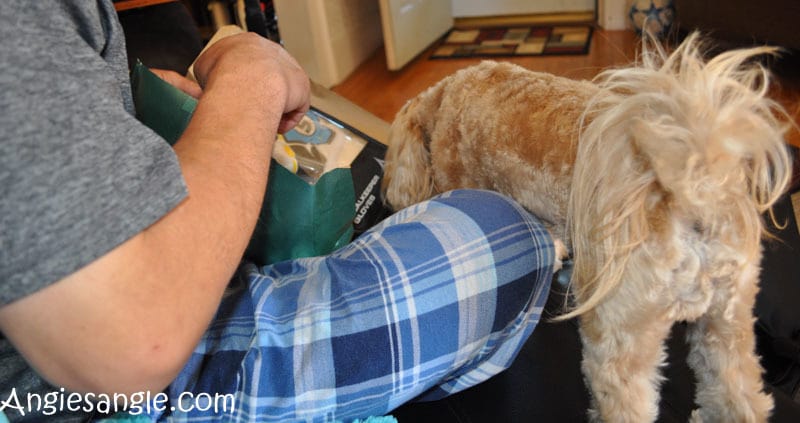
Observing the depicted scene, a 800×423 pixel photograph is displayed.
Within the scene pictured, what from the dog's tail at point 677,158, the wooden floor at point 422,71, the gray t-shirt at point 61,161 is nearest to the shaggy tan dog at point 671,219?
the dog's tail at point 677,158

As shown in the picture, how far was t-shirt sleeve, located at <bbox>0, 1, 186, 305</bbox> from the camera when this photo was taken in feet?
1.19

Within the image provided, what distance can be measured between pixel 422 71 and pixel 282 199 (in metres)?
1.97

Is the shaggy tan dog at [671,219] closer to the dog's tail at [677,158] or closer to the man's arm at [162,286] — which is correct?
the dog's tail at [677,158]

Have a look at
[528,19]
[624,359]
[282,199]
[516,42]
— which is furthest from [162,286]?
[528,19]

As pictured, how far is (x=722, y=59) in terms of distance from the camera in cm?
Answer: 63

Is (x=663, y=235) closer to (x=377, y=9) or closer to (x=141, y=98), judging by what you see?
(x=141, y=98)

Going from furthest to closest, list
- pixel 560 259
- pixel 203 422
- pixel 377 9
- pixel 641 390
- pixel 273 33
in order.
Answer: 1. pixel 377 9
2. pixel 273 33
3. pixel 560 259
4. pixel 641 390
5. pixel 203 422


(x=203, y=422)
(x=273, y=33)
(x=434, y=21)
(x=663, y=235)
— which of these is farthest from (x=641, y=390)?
(x=434, y=21)

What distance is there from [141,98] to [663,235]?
2.07 feet

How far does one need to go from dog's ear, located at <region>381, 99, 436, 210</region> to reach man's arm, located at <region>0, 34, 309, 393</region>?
0.79 m

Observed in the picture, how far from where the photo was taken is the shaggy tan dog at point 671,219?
60cm

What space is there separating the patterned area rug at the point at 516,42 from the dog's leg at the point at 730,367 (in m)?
2.08

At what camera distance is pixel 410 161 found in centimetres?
132

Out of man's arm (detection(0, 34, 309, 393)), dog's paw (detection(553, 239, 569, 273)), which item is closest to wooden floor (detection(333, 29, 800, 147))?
dog's paw (detection(553, 239, 569, 273))
